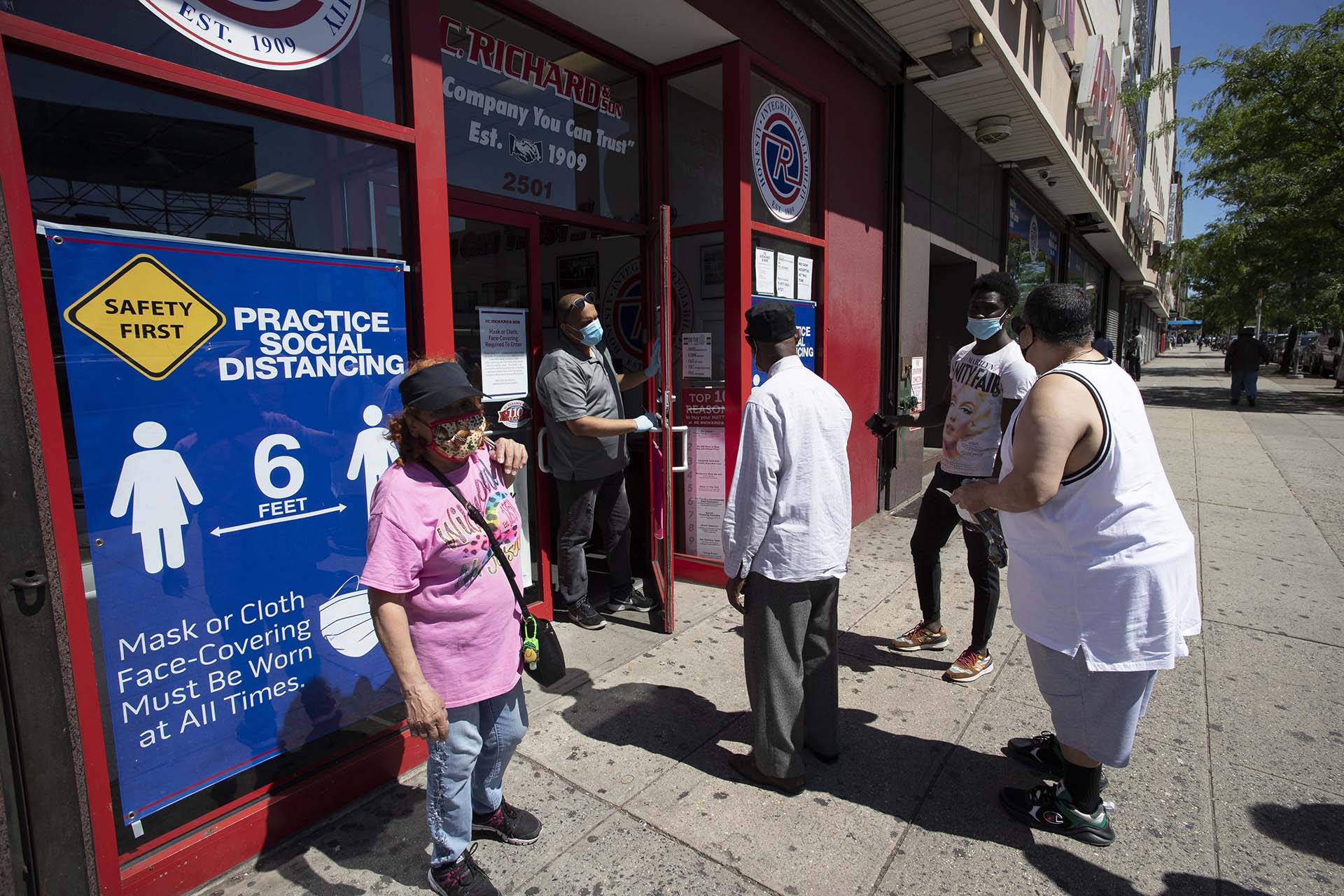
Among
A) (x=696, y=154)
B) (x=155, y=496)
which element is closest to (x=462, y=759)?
(x=155, y=496)

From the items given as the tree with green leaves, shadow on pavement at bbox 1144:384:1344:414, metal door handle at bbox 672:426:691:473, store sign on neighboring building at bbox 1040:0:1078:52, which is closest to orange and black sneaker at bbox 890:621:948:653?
metal door handle at bbox 672:426:691:473

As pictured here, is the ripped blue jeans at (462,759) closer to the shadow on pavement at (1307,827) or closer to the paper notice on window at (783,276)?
the shadow on pavement at (1307,827)

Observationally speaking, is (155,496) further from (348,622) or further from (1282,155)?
(1282,155)

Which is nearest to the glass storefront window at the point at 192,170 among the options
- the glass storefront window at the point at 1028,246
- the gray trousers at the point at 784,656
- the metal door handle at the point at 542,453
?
the metal door handle at the point at 542,453

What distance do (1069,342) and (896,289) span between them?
4.66m

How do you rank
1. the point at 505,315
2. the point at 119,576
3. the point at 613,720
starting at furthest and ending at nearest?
the point at 505,315 < the point at 613,720 < the point at 119,576

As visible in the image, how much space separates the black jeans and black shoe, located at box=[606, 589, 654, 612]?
171 centimetres

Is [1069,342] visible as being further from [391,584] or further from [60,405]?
[60,405]

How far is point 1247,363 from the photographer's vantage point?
15.6 m

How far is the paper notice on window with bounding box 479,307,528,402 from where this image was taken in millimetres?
3990

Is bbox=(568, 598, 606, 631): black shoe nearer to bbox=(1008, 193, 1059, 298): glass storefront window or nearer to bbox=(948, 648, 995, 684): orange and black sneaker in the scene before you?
bbox=(948, 648, 995, 684): orange and black sneaker

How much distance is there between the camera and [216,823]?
7.70 ft

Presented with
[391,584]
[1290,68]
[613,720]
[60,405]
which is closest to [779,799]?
[613,720]

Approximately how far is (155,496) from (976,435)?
3.38 meters
